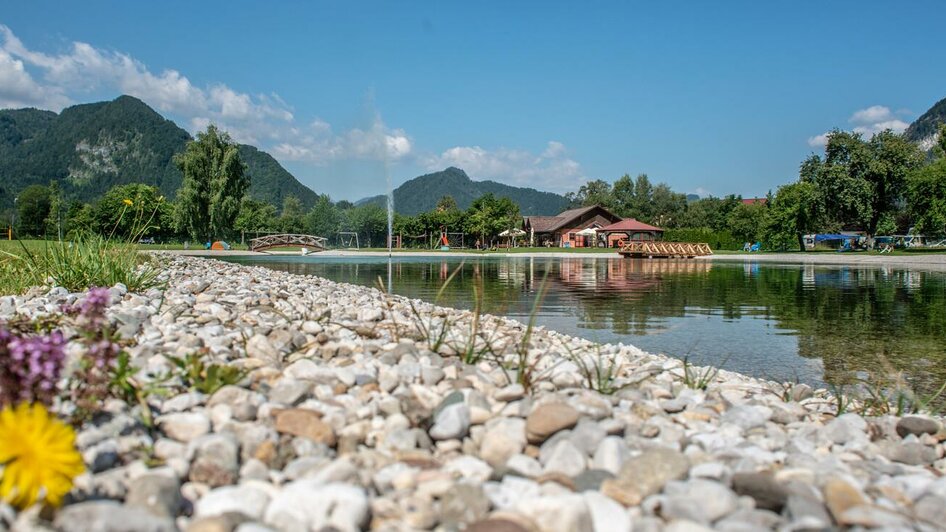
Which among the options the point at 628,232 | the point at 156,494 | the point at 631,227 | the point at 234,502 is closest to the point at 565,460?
the point at 234,502

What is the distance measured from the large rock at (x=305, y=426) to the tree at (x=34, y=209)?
3302 inches

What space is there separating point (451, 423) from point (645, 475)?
2.40 feet

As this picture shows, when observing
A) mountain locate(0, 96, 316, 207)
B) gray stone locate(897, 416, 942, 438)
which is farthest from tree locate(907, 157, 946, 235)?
mountain locate(0, 96, 316, 207)

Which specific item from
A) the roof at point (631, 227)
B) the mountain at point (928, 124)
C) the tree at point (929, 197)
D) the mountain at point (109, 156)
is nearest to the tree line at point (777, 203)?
the tree at point (929, 197)

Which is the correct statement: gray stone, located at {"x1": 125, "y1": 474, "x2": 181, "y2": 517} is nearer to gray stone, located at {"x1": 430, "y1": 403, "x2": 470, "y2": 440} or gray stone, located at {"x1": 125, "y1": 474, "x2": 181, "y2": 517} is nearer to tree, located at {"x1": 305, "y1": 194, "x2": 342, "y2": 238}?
gray stone, located at {"x1": 430, "y1": 403, "x2": 470, "y2": 440}

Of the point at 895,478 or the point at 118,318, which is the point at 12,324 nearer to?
the point at 118,318

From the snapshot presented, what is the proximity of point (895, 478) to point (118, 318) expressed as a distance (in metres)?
4.16

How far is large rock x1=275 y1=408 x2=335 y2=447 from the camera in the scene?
86.1 inches

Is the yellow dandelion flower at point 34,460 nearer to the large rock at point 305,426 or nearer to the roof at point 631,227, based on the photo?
the large rock at point 305,426

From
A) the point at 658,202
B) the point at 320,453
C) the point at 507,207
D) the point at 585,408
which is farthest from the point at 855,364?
the point at 658,202

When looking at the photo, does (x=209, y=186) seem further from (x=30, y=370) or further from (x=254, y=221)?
(x=30, y=370)

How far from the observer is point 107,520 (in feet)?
4.93

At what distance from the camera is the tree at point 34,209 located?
74.4m

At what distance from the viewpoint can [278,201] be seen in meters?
136
